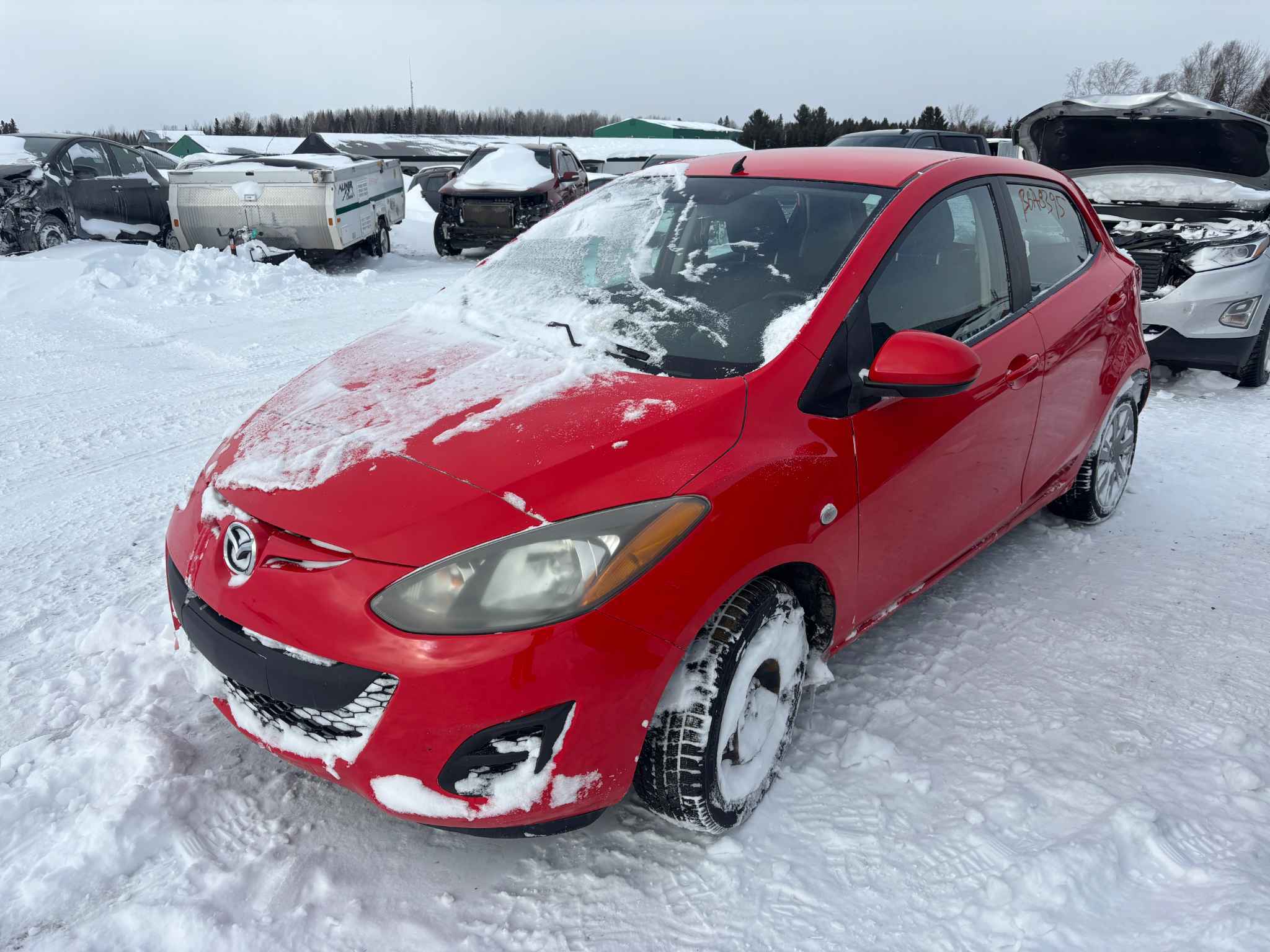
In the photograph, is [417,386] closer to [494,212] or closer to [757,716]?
[757,716]

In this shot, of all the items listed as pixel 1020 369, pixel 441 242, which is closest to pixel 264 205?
pixel 441 242

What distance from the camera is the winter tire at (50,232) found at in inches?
376

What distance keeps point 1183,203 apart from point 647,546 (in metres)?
6.71

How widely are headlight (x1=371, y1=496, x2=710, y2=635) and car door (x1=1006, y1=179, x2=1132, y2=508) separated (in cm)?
202

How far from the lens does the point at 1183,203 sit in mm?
6672

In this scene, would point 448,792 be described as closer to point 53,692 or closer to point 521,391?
point 521,391

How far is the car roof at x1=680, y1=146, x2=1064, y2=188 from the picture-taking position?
2.84m

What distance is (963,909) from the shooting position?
1997 millimetres

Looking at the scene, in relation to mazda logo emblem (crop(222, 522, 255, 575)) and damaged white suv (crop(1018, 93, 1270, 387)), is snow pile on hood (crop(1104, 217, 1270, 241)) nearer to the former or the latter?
damaged white suv (crop(1018, 93, 1270, 387))

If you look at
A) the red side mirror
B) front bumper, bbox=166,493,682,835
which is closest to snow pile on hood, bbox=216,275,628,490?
front bumper, bbox=166,493,682,835

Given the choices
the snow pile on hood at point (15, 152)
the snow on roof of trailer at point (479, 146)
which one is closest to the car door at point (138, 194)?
the snow pile on hood at point (15, 152)

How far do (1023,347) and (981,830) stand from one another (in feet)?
5.26

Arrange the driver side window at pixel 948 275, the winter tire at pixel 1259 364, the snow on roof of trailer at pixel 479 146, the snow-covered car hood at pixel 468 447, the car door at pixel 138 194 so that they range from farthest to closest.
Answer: the snow on roof of trailer at pixel 479 146
the car door at pixel 138 194
the winter tire at pixel 1259 364
the driver side window at pixel 948 275
the snow-covered car hood at pixel 468 447

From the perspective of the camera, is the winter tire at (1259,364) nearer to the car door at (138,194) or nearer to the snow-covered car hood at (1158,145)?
the snow-covered car hood at (1158,145)
